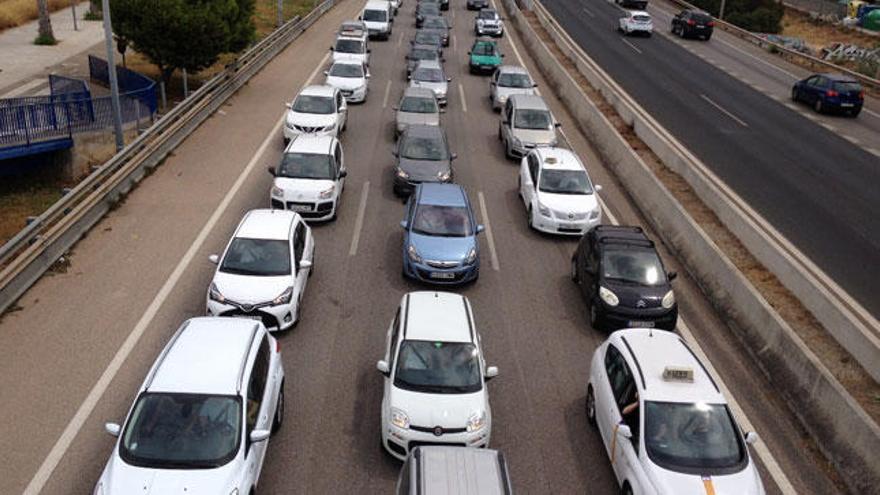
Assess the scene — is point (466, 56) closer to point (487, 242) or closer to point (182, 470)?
point (487, 242)

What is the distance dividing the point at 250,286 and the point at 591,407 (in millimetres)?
6122

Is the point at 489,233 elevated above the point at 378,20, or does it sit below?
below

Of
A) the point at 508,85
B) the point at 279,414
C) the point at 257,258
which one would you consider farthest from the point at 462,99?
the point at 279,414

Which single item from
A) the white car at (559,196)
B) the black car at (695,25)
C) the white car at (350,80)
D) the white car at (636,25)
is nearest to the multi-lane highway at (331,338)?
the white car at (559,196)

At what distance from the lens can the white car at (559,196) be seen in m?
18.4

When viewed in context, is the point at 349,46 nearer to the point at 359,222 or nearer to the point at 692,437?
the point at 359,222

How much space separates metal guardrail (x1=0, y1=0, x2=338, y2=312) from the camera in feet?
48.0

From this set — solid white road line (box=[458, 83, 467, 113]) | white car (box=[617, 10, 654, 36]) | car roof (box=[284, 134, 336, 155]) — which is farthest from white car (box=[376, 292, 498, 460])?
white car (box=[617, 10, 654, 36])

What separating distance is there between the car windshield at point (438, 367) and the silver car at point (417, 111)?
14274 mm

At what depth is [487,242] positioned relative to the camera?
18312 millimetres

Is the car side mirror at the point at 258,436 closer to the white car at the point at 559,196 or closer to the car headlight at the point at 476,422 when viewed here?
the car headlight at the point at 476,422

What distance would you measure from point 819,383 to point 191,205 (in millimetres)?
14436

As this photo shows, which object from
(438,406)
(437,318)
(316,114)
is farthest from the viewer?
(316,114)

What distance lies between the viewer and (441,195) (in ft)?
56.7
